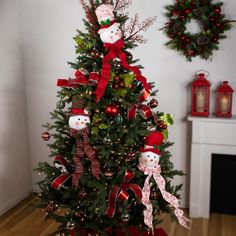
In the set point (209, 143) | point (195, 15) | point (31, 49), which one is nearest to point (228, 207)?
point (209, 143)

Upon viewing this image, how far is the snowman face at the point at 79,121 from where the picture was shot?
1.93 metres

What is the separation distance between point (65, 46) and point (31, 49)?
359 mm

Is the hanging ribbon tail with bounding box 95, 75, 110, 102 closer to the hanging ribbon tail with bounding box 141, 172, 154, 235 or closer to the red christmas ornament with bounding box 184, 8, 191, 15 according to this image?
the hanging ribbon tail with bounding box 141, 172, 154, 235

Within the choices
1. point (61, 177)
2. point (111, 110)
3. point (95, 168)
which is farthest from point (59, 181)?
point (111, 110)

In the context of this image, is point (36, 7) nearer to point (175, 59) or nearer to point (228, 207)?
point (175, 59)

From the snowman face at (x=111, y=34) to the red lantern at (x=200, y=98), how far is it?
3.51 ft

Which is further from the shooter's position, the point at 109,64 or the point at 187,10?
the point at 187,10

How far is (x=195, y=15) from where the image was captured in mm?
2680

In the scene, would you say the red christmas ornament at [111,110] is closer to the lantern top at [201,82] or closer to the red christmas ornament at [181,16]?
the lantern top at [201,82]

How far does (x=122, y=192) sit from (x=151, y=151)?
0.98 ft

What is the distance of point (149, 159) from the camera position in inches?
77.8

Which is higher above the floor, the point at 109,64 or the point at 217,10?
the point at 217,10

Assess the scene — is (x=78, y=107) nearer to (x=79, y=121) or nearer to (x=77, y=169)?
(x=79, y=121)

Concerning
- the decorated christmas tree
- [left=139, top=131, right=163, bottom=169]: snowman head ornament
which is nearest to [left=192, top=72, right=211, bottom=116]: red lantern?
the decorated christmas tree
